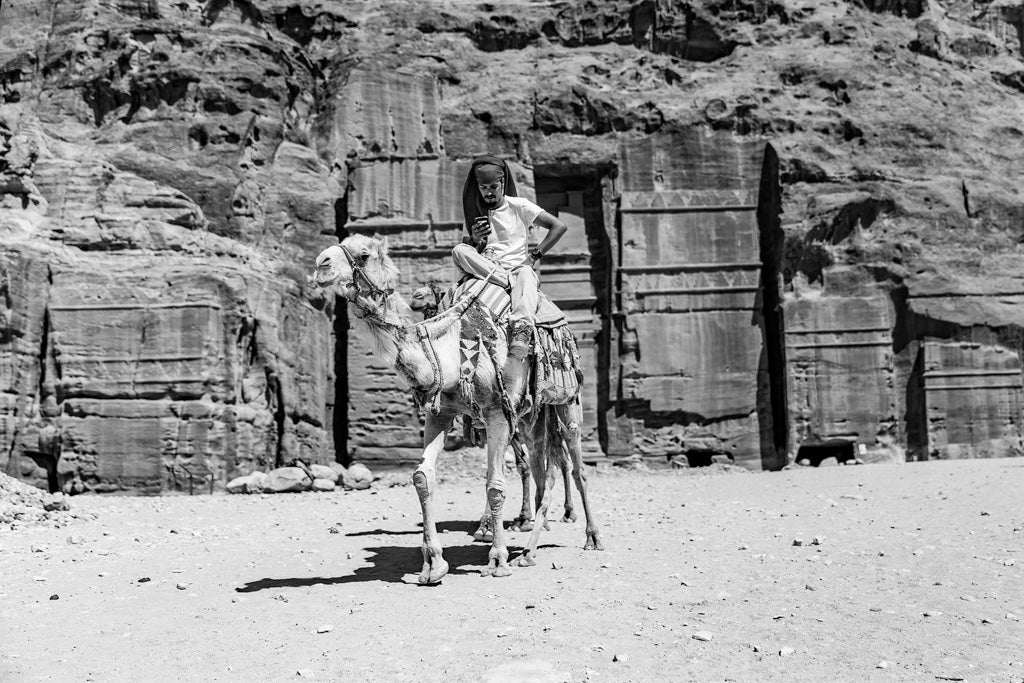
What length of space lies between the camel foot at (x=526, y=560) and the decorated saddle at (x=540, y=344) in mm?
1205

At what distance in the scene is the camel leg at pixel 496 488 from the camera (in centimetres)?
741

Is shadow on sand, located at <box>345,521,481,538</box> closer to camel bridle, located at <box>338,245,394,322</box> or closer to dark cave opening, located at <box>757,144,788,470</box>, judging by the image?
camel bridle, located at <box>338,245,394,322</box>

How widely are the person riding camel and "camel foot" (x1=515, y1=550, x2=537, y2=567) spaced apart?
1.55 m

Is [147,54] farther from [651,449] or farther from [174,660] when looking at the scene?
[174,660]

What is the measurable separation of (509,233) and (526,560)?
260 centimetres

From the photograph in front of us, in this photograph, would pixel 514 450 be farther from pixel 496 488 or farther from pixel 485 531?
pixel 496 488

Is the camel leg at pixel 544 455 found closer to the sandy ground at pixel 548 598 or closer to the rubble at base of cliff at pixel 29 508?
the sandy ground at pixel 548 598

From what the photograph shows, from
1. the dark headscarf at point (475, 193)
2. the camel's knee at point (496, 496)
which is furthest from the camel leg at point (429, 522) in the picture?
the dark headscarf at point (475, 193)

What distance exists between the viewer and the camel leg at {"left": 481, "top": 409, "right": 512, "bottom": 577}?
7.41 m

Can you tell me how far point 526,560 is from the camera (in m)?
7.68

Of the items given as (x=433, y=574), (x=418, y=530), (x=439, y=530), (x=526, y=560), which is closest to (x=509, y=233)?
(x=526, y=560)

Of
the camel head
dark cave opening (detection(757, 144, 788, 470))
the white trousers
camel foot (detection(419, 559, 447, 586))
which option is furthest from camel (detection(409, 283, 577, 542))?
dark cave opening (detection(757, 144, 788, 470))

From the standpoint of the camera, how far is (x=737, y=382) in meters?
18.2

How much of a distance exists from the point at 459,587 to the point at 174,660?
2117 millimetres
